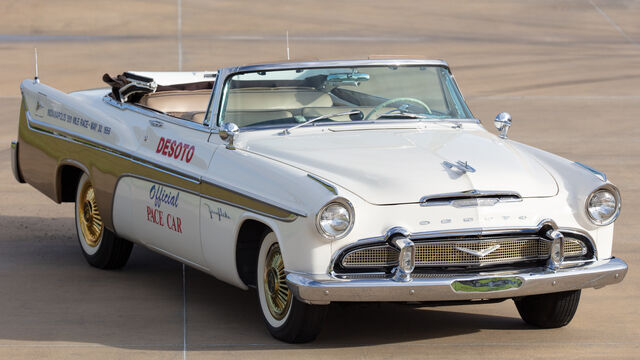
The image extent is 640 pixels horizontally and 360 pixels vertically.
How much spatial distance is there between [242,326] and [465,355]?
52.6 inches

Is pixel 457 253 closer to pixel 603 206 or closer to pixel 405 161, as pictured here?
pixel 405 161

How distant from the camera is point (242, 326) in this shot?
22.9ft

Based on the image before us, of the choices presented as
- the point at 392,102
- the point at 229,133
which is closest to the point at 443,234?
the point at 229,133

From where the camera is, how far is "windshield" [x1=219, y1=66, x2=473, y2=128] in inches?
295

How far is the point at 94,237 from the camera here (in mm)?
8750

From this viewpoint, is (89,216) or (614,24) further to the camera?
(614,24)

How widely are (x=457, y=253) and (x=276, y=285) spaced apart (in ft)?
3.35

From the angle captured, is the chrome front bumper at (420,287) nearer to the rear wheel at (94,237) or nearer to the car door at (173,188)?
the car door at (173,188)

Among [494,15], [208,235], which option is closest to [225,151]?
[208,235]

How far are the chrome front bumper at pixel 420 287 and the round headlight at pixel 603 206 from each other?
15.2 inches

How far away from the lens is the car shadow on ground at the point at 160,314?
22.0 ft

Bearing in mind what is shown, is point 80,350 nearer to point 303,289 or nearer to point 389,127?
point 303,289

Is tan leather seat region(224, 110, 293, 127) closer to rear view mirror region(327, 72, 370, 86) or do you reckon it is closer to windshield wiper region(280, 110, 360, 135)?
windshield wiper region(280, 110, 360, 135)
